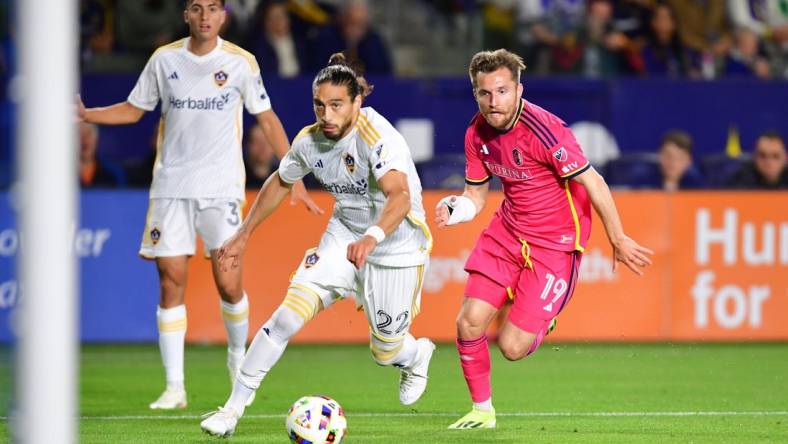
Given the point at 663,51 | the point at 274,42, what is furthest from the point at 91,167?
the point at 663,51

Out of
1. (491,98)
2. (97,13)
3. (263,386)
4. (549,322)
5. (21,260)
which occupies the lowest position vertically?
(263,386)

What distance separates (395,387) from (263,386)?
0.94 meters

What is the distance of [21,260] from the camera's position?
158 inches

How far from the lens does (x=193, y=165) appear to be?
886 centimetres

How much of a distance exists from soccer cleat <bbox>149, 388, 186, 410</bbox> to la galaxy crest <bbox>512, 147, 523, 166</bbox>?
2.60 metres

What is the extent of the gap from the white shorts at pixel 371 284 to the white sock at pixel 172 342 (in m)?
1.42

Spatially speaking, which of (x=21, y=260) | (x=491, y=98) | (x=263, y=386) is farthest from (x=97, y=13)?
(x=21, y=260)

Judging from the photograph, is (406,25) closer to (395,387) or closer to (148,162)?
(148,162)

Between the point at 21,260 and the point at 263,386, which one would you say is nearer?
the point at 21,260

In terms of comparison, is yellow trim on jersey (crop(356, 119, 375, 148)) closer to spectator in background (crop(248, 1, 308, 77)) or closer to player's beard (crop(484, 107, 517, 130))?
player's beard (crop(484, 107, 517, 130))

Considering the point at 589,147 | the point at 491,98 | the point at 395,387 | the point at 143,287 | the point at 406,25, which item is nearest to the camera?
the point at 491,98

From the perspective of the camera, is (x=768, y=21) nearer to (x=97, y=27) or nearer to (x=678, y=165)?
(x=678, y=165)

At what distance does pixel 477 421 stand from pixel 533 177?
4.53 ft

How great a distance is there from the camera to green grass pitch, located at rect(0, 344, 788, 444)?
758 cm
